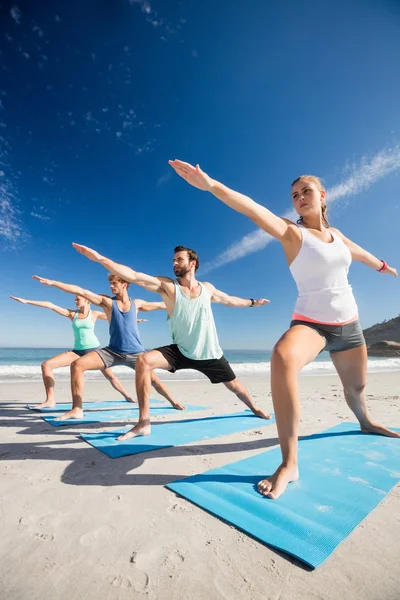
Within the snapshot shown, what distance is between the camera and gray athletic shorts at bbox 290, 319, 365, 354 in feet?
8.18

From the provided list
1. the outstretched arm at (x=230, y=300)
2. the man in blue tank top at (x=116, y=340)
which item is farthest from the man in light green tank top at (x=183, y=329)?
the man in blue tank top at (x=116, y=340)

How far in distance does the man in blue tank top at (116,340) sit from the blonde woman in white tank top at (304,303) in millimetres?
2821

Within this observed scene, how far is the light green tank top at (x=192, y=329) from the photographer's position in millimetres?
4066

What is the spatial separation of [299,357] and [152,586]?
1514 millimetres

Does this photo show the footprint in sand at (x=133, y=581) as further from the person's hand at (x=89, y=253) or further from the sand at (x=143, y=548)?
the person's hand at (x=89, y=253)

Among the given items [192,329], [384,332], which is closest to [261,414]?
[192,329]

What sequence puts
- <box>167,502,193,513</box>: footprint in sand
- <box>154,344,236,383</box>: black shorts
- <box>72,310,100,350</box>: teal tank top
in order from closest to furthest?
<box>167,502,193,513</box>: footprint in sand → <box>154,344,236,383</box>: black shorts → <box>72,310,100,350</box>: teal tank top

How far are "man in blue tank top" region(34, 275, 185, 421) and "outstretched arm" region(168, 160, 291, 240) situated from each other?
10.4 ft

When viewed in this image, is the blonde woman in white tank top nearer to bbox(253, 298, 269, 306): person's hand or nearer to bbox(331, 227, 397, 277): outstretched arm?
bbox(331, 227, 397, 277): outstretched arm

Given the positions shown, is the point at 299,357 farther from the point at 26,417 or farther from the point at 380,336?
the point at 380,336

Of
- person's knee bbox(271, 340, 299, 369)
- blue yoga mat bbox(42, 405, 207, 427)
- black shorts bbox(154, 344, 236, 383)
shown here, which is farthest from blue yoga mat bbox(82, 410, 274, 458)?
person's knee bbox(271, 340, 299, 369)

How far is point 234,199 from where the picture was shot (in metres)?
2.15

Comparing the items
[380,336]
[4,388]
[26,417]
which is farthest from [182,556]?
[380,336]

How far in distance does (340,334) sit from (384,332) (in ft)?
239
